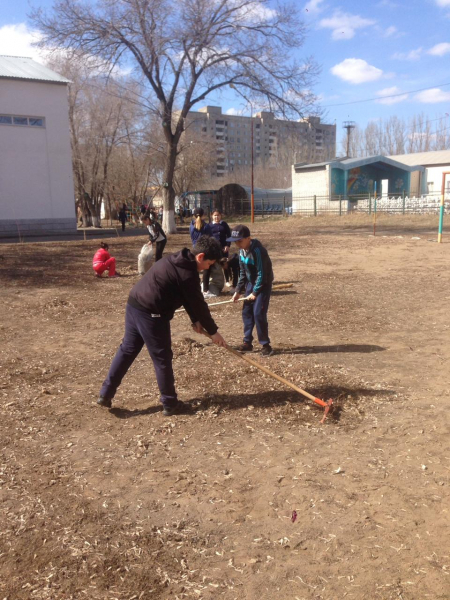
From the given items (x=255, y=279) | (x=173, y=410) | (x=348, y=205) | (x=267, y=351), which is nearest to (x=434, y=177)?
(x=348, y=205)

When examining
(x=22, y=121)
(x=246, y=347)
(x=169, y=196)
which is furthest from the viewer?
(x=169, y=196)

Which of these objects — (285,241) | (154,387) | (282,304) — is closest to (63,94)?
(285,241)

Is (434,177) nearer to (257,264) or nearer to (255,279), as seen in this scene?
(255,279)

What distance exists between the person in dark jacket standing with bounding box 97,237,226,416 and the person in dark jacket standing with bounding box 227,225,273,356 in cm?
158

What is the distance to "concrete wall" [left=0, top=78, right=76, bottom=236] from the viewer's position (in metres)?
24.2

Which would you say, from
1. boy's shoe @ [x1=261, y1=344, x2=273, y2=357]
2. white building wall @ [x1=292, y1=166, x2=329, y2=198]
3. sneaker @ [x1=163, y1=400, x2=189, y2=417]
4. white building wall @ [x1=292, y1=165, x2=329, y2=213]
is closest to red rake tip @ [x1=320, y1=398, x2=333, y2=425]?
sneaker @ [x1=163, y1=400, x2=189, y2=417]

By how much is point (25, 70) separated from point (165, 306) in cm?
2657

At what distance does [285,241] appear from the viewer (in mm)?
21250

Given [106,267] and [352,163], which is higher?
[352,163]

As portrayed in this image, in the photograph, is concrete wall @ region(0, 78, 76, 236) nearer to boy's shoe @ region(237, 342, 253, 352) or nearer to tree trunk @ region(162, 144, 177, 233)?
tree trunk @ region(162, 144, 177, 233)

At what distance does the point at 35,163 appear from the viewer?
982 inches

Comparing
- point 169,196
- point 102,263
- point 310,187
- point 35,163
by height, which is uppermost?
point 35,163

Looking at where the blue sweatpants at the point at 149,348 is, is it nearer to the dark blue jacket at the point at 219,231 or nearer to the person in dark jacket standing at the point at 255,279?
the person in dark jacket standing at the point at 255,279

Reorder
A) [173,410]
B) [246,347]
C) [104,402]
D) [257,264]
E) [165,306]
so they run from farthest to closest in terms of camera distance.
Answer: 1. [246,347]
2. [257,264]
3. [104,402]
4. [173,410]
5. [165,306]
